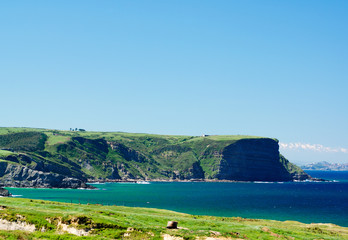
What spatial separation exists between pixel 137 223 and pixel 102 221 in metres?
6.15

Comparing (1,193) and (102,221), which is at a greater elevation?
(102,221)

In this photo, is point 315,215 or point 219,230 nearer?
point 219,230

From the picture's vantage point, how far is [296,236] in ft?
205

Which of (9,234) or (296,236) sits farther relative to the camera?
(296,236)

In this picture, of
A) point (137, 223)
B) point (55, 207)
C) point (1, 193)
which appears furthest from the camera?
point (1, 193)

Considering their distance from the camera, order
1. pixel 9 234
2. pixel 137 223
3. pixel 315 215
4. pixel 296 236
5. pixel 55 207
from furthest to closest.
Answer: pixel 315 215
pixel 55 207
pixel 296 236
pixel 137 223
pixel 9 234

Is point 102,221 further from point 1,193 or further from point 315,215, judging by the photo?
point 1,193

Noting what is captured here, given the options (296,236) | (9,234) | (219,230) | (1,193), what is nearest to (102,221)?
(9,234)

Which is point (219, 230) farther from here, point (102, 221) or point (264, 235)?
point (102, 221)

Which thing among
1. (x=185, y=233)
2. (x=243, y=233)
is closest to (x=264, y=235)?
(x=243, y=233)

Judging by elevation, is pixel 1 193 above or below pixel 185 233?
below

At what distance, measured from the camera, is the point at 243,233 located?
194 feet

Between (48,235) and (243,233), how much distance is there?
29809mm

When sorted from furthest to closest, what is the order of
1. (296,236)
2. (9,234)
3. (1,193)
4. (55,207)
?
1. (1,193)
2. (55,207)
3. (296,236)
4. (9,234)
